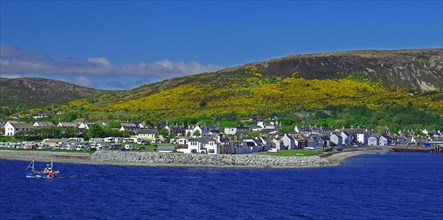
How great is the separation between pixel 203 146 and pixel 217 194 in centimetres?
3158

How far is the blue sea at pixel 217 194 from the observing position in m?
39.7

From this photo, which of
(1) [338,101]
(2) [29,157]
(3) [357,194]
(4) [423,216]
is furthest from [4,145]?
(1) [338,101]

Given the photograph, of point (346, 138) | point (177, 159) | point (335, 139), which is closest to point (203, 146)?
point (177, 159)

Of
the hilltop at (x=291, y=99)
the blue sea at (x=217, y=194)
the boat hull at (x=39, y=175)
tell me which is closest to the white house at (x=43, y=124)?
the hilltop at (x=291, y=99)

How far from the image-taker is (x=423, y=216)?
39562mm

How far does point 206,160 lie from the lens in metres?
72.1

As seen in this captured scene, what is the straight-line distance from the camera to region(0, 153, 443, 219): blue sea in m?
39.7

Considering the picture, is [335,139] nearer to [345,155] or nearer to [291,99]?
[345,155]

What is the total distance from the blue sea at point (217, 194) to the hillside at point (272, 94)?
8198cm

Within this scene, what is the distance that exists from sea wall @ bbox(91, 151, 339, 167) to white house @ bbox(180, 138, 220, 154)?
384 centimetres

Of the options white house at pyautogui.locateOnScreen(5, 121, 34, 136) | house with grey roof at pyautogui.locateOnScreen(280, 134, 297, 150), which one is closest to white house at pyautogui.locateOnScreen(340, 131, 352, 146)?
house with grey roof at pyautogui.locateOnScreen(280, 134, 297, 150)

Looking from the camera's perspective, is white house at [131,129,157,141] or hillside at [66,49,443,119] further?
hillside at [66,49,443,119]

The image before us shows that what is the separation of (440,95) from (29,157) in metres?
122

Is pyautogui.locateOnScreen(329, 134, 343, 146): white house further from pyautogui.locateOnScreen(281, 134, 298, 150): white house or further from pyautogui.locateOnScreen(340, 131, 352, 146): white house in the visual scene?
pyautogui.locateOnScreen(281, 134, 298, 150): white house
